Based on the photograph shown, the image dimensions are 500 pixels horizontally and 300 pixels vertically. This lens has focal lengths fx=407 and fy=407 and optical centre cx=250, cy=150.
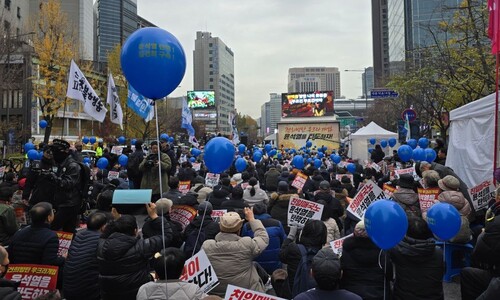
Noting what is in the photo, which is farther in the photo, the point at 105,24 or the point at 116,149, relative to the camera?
the point at 105,24

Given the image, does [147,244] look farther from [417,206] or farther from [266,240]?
[417,206]

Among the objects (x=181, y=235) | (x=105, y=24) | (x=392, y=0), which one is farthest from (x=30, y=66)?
(x=105, y=24)

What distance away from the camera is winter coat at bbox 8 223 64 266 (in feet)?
14.1

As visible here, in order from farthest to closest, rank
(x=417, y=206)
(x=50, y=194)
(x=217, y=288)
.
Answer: (x=50, y=194), (x=417, y=206), (x=217, y=288)

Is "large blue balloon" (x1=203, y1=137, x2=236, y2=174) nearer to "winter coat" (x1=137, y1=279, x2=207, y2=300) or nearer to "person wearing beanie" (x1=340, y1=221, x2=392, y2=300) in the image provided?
"person wearing beanie" (x1=340, y1=221, x2=392, y2=300)

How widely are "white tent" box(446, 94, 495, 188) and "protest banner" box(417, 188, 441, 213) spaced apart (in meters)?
3.26

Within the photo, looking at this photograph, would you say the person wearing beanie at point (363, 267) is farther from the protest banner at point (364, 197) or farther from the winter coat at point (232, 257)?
the protest banner at point (364, 197)

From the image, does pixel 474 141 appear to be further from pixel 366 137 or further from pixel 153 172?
pixel 366 137

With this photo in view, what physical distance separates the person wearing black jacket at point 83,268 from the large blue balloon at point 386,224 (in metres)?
2.84

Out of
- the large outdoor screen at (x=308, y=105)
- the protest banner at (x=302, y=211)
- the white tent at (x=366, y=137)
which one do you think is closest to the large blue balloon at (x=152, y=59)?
the protest banner at (x=302, y=211)

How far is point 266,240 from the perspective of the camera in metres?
4.28

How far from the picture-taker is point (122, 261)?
151 inches

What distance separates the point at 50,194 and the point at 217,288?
4174 millimetres

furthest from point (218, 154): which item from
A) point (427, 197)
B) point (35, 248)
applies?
point (427, 197)
